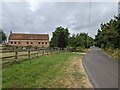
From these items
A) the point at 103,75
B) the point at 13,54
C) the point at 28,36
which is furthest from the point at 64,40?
the point at 103,75

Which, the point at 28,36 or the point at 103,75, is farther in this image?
the point at 28,36

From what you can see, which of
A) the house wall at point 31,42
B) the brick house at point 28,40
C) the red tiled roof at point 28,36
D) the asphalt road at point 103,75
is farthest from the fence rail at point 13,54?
the red tiled roof at point 28,36

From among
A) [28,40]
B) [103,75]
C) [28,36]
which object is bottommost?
[103,75]

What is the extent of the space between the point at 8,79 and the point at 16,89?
1.87m

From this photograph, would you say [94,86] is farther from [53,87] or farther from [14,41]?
[14,41]

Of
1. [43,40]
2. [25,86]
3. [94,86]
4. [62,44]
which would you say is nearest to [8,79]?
[25,86]

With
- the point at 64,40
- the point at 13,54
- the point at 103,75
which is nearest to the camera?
the point at 103,75

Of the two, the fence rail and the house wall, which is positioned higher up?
the house wall

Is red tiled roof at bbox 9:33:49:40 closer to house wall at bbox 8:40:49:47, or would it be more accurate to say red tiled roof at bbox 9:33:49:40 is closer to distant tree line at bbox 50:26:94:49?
house wall at bbox 8:40:49:47

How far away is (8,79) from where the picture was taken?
986 centimetres

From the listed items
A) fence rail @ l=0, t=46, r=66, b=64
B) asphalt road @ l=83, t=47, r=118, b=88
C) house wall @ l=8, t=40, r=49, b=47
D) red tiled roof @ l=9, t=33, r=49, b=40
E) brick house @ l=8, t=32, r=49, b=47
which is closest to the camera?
asphalt road @ l=83, t=47, r=118, b=88

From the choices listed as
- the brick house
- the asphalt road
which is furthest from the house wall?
the asphalt road

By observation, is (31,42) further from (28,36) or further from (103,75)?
(103,75)

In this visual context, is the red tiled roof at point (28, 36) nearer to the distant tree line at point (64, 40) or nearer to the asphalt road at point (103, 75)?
the distant tree line at point (64, 40)
